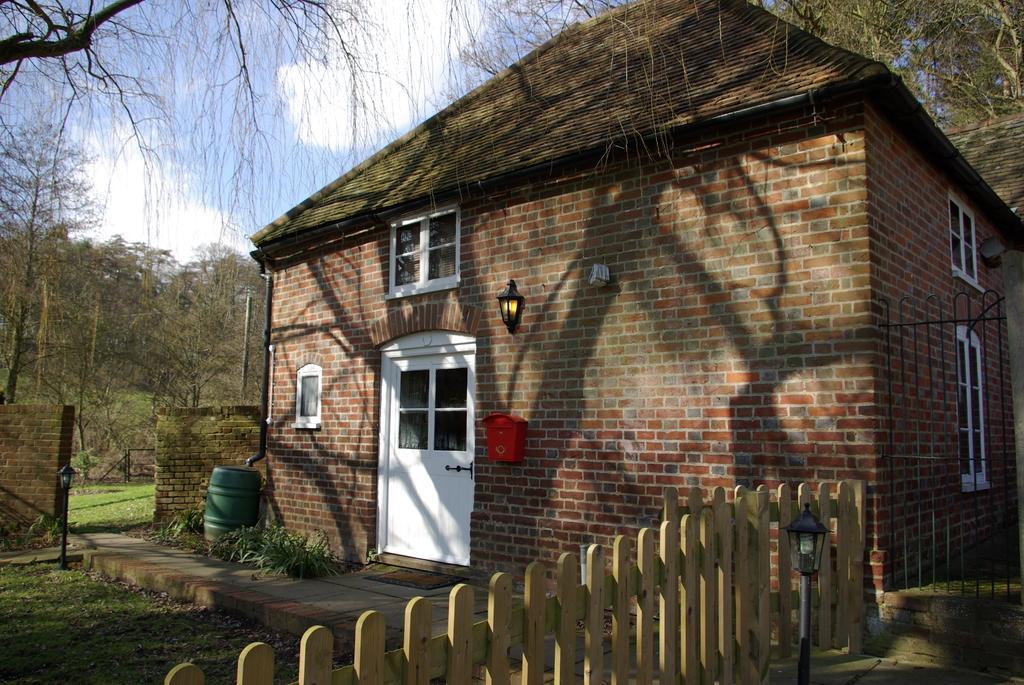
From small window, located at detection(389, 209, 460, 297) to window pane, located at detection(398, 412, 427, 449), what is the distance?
4.59 ft

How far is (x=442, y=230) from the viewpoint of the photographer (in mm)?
8266

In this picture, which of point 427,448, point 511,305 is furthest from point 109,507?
point 511,305

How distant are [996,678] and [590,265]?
4187 millimetres

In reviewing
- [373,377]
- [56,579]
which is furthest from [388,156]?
[56,579]

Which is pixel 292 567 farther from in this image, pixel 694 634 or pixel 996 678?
pixel 996 678

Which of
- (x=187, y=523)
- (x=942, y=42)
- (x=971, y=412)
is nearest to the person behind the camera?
(x=971, y=412)

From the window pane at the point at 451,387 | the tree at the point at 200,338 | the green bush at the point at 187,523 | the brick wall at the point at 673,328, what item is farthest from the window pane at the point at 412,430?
the tree at the point at 200,338

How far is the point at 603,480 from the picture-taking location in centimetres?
641

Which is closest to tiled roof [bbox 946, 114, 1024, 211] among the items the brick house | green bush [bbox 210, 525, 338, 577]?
the brick house

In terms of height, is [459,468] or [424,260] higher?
[424,260]

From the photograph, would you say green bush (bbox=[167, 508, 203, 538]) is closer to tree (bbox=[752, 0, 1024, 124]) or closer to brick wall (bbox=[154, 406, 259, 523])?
brick wall (bbox=[154, 406, 259, 523])

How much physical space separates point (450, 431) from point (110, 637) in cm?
357

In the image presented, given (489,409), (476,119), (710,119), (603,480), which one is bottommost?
(603,480)

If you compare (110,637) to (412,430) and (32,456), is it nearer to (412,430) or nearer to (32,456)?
(412,430)
